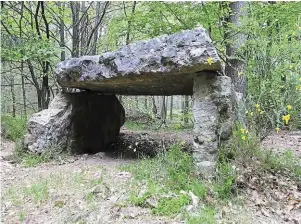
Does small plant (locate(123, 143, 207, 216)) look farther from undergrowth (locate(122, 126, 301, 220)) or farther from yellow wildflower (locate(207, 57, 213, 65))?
yellow wildflower (locate(207, 57, 213, 65))

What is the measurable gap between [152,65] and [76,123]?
Result: 7.62ft

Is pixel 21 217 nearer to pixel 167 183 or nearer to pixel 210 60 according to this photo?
pixel 167 183

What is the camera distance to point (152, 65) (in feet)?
12.6

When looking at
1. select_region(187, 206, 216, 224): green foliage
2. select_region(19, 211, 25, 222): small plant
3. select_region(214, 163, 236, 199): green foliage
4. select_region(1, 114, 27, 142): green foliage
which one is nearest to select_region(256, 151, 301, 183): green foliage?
select_region(214, 163, 236, 199): green foliage

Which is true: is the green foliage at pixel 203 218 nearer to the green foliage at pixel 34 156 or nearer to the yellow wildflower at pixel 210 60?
the yellow wildflower at pixel 210 60

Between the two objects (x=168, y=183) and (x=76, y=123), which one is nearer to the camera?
(x=168, y=183)

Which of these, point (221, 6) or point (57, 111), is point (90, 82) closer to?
point (57, 111)

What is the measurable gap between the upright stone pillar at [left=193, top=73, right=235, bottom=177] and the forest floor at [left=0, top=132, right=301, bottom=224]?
541mm

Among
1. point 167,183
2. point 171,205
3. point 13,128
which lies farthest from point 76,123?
point 171,205

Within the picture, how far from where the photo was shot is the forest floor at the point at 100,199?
2732mm

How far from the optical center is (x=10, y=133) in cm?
641

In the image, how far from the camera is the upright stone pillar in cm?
364

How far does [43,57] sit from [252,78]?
4.44m

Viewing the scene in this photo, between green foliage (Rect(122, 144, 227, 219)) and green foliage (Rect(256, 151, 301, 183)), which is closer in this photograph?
green foliage (Rect(122, 144, 227, 219))
